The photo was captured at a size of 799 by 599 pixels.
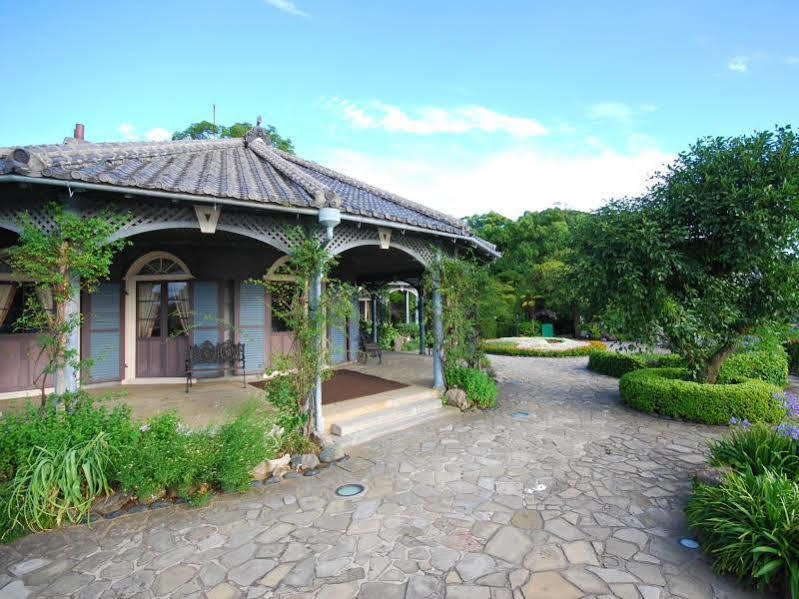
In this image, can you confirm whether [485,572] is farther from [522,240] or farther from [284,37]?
[522,240]

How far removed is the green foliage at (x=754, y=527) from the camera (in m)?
2.43

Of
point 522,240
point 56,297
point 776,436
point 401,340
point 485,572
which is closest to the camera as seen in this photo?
point 485,572

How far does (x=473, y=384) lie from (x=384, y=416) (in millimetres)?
1947

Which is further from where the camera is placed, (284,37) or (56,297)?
(284,37)

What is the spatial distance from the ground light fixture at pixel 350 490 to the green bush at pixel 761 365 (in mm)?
7709

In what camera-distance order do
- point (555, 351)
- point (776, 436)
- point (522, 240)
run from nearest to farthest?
point (776, 436) < point (555, 351) < point (522, 240)

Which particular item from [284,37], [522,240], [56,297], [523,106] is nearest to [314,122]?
[284,37]

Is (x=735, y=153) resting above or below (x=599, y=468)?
above

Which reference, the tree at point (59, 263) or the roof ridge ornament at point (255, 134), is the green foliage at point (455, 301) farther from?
the roof ridge ornament at point (255, 134)

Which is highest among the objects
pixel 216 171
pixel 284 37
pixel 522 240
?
pixel 284 37

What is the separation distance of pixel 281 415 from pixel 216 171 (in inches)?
150

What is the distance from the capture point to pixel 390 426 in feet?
19.6

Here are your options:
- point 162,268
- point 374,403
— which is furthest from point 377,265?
point 374,403

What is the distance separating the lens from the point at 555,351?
1511cm
